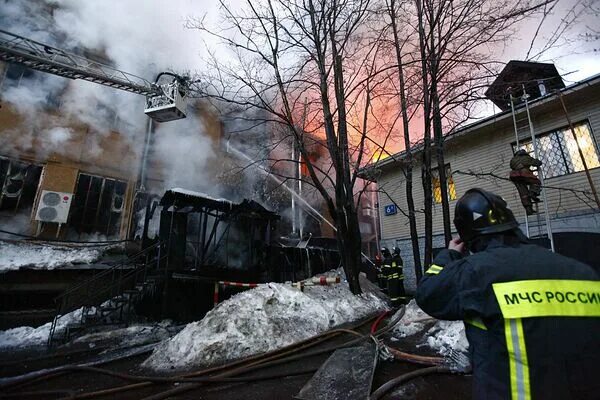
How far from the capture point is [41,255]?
10688 millimetres

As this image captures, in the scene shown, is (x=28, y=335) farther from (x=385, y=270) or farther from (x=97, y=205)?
(x=385, y=270)

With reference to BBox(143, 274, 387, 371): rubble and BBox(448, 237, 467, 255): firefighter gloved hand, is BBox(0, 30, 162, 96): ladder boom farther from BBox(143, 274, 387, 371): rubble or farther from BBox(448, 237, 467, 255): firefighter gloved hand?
BBox(448, 237, 467, 255): firefighter gloved hand

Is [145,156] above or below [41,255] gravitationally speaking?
above

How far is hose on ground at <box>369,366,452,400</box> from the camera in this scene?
3117 millimetres

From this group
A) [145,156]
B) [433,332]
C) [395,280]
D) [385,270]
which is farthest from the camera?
[145,156]

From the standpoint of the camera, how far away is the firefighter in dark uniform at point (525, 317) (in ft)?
4.52

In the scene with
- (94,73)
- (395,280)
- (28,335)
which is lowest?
(28,335)

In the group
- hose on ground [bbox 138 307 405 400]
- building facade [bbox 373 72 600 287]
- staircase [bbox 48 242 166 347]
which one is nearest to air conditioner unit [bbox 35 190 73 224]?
staircase [bbox 48 242 166 347]

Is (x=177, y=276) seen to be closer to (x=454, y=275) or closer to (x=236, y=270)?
(x=236, y=270)

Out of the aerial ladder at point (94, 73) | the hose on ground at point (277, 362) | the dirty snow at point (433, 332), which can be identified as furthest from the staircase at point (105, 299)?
the dirty snow at point (433, 332)

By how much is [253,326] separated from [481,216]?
4.85 metres

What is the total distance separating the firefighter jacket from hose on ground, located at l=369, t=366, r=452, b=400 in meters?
1.77

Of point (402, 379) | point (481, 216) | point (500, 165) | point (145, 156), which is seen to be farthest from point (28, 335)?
point (500, 165)

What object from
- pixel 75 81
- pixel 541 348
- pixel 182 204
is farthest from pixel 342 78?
pixel 75 81
